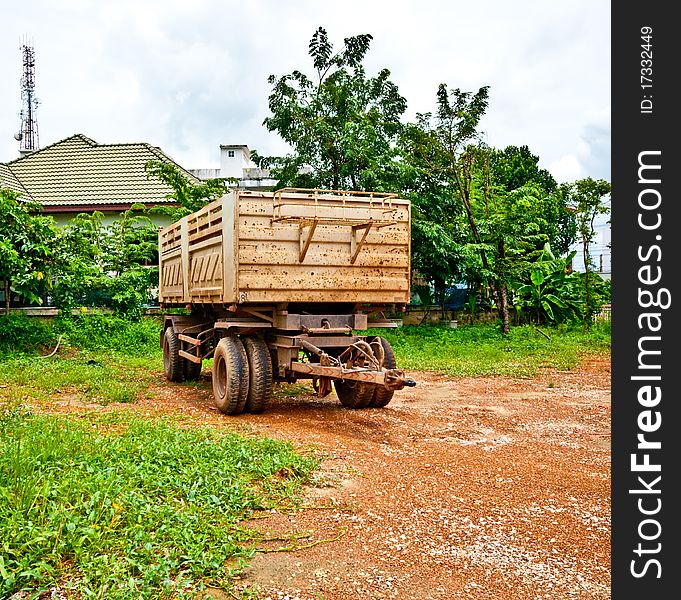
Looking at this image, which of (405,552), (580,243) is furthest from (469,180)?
(405,552)

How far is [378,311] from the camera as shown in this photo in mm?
9164

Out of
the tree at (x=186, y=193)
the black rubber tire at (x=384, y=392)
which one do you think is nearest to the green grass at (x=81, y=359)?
the tree at (x=186, y=193)

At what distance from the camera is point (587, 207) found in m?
19.3

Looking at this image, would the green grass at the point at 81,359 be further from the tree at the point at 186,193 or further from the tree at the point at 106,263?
the tree at the point at 186,193

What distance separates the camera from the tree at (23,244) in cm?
1378

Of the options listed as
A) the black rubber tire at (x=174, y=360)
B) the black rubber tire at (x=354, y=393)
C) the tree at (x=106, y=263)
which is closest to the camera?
the black rubber tire at (x=354, y=393)

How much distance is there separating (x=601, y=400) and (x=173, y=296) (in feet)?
23.5

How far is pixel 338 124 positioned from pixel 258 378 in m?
12.3

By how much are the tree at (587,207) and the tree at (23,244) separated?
13906 millimetres

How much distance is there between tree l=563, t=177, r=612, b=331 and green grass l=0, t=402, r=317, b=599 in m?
A: 15.2

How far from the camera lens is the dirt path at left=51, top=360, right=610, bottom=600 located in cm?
386

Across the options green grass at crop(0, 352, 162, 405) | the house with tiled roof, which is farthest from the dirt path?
the house with tiled roof

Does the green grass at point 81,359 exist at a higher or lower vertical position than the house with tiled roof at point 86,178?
lower

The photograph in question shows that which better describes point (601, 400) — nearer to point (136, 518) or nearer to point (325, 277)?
point (325, 277)
